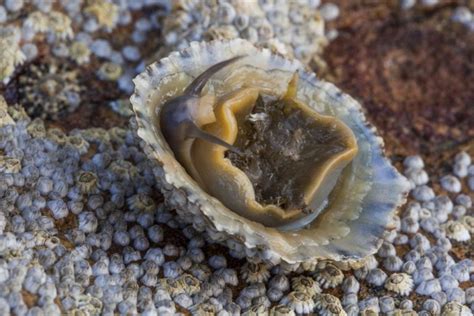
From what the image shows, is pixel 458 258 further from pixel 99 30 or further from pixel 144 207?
pixel 99 30

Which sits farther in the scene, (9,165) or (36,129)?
(36,129)

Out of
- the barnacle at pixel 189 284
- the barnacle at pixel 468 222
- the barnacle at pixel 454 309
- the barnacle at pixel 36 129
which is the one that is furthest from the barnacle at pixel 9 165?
the barnacle at pixel 468 222

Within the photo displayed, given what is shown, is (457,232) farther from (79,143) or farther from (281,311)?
(79,143)

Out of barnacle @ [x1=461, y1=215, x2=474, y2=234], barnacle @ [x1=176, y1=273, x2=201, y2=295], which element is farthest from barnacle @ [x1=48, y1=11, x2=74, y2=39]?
barnacle @ [x1=461, y1=215, x2=474, y2=234]

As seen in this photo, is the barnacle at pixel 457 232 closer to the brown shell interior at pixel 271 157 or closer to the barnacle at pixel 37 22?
the brown shell interior at pixel 271 157

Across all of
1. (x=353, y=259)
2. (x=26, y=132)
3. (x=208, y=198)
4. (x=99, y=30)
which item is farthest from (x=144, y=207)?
(x=99, y=30)

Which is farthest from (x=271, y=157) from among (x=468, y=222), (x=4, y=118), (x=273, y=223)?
(x=4, y=118)
